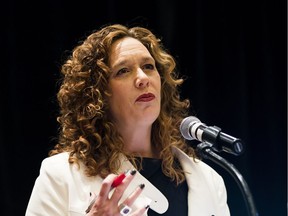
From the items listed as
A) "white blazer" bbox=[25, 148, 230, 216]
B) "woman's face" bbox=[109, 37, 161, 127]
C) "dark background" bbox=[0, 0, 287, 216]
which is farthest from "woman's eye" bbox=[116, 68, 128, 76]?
"dark background" bbox=[0, 0, 287, 216]

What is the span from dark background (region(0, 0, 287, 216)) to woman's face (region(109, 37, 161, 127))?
31.3 inches

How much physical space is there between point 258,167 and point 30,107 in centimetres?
136

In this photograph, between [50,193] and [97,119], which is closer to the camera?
[50,193]

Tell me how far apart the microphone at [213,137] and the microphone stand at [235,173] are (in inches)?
1.0

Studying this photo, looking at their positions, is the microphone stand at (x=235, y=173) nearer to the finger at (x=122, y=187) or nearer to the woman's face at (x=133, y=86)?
the finger at (x=122, y=187)

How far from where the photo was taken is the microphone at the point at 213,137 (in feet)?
4.17

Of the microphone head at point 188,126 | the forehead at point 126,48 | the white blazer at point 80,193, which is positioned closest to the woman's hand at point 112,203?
the white blazer at point 80,193

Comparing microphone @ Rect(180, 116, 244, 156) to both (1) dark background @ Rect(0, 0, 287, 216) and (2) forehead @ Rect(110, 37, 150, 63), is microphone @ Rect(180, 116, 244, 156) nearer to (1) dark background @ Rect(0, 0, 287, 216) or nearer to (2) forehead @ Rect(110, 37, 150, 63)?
(2) forehead @ Rect(110, 37, 150, 63)

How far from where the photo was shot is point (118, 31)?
6.16 feet

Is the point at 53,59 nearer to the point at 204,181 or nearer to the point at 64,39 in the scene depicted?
the point at 64,39

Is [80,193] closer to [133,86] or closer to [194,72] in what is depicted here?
[133,86]

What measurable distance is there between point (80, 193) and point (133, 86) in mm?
382

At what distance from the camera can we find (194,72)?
2.96m

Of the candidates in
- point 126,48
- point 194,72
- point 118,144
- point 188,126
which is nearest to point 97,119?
point 118,144
